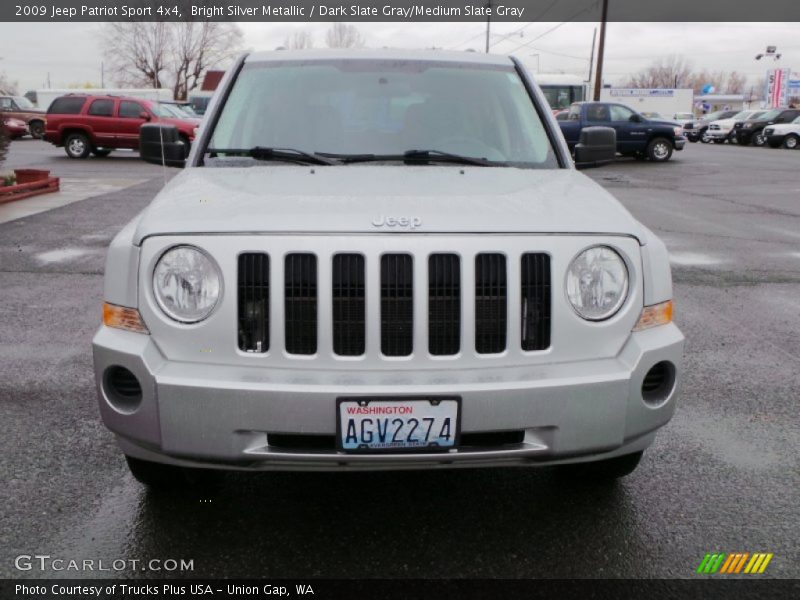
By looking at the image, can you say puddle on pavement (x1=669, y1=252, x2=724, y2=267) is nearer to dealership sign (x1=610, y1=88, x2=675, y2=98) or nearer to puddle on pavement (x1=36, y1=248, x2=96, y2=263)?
puddle on pavement (x1=36, y1=248, x2=96, y2=263)

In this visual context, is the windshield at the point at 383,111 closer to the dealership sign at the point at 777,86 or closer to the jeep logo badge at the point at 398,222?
the jeep logo badge at the point at 398,222

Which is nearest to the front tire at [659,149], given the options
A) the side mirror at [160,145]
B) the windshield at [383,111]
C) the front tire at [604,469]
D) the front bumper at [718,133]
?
the front bumper at [718,133]

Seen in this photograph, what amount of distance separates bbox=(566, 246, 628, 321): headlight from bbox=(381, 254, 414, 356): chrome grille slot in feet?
1.71

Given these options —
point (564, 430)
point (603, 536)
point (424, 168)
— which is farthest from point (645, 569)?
point (424, 168)

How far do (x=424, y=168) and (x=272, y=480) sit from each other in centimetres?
145

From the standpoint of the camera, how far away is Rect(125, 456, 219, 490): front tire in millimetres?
2889

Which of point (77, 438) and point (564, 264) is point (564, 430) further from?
point (77, 438)

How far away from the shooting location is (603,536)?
112 inches

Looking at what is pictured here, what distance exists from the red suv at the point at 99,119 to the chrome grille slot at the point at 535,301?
21015 millimetres

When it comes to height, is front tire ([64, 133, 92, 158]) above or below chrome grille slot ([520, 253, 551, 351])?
below

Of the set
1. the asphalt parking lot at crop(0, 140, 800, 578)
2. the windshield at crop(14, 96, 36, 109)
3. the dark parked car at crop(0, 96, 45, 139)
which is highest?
the asphalt parking lot at crop(0, 140, 800, 578)

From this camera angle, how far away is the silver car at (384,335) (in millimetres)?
2410

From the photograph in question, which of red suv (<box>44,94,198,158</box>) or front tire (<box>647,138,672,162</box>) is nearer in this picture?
red suv (<box>44,94,198,158</box>)

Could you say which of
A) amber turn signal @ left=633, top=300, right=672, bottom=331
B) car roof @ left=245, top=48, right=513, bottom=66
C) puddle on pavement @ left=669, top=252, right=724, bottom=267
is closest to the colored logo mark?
amber turn signal @ left=633, top=300, right=672, bottom=331
